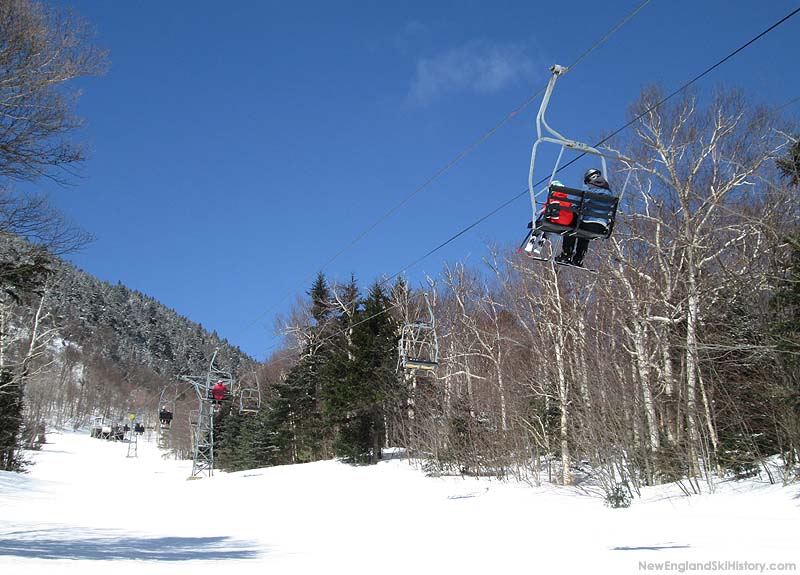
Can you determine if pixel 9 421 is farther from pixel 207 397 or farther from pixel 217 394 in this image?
pixel 217 394

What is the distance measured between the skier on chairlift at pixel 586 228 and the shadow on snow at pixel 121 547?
19.9 feet

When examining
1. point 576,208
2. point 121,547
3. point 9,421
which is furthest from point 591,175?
point 9,421

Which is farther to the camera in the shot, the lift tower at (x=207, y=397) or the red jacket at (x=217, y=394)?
the lift tower at (x=207, y=397)

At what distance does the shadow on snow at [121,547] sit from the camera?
819 centimetres

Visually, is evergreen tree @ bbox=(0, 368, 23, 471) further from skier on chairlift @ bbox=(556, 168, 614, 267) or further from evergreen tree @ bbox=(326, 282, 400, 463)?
skier on chairlift @ bbox=(556, 168, 614, 267)

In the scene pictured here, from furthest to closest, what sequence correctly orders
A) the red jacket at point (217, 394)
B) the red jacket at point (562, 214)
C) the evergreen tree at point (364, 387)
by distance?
the evergreen tree at point (364, 387) < the red jacket at point (217, 394) < the red jacket at point (562, 214)

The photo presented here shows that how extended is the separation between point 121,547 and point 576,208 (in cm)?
807

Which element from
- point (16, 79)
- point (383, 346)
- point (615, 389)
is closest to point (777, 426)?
point (615, 389)

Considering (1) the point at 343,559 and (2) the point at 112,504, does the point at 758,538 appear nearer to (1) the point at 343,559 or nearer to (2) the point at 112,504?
(1) the point at 343,559

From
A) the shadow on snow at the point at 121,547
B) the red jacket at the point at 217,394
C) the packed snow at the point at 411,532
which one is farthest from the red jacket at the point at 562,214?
the red jacket at the point at 217,394

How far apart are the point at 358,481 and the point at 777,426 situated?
18.9m

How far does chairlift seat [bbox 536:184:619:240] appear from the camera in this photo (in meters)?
7.95

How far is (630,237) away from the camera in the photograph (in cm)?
1920

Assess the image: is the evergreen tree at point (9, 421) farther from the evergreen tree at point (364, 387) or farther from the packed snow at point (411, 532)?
the evergreen tree at point (364, 387)
